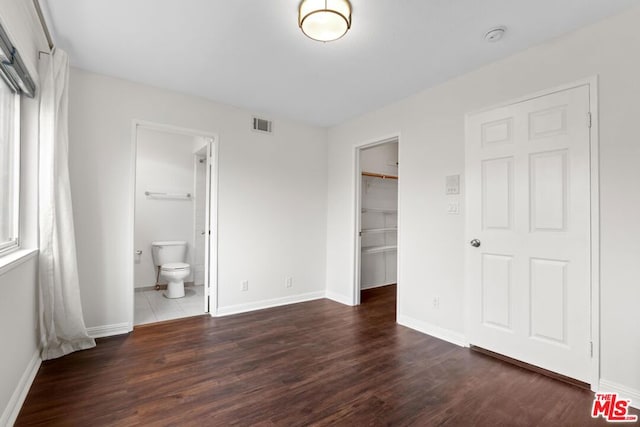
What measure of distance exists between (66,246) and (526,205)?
144 inches

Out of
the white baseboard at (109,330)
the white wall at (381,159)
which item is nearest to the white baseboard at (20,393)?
the white baseboard at (109,330)

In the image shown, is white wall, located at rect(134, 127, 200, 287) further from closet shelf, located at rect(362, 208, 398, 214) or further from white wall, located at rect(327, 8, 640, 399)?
closet shelf, located at rect(362, 208, 398, 214)

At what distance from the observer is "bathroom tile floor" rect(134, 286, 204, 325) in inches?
136

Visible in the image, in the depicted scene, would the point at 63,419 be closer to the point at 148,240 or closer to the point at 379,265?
the point at 148,240

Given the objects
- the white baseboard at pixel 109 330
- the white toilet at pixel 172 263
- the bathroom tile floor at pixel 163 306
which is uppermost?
the white toilet at pixel 172 263

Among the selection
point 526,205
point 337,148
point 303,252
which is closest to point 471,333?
point 526,205

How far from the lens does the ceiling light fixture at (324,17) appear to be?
1845 mm

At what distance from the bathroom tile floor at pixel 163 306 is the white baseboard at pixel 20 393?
104cm

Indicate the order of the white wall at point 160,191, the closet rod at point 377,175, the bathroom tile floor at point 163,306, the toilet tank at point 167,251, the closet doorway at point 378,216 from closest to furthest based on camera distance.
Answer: the bathroom tile floor at point 163,306 → the toilet tank at point 167,251 → the white wall at point 160,191 → the closet rod at point 377,175 → the closet doorway at point 378,216

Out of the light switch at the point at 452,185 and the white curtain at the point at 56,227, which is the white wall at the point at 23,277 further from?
the light switch at the point at 452,185

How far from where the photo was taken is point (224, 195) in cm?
364

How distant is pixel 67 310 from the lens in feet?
8.13

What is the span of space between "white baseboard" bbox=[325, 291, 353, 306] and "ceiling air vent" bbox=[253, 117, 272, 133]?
2.41 m

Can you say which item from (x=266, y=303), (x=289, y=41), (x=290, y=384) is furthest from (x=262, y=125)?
(x=290, y=384)
